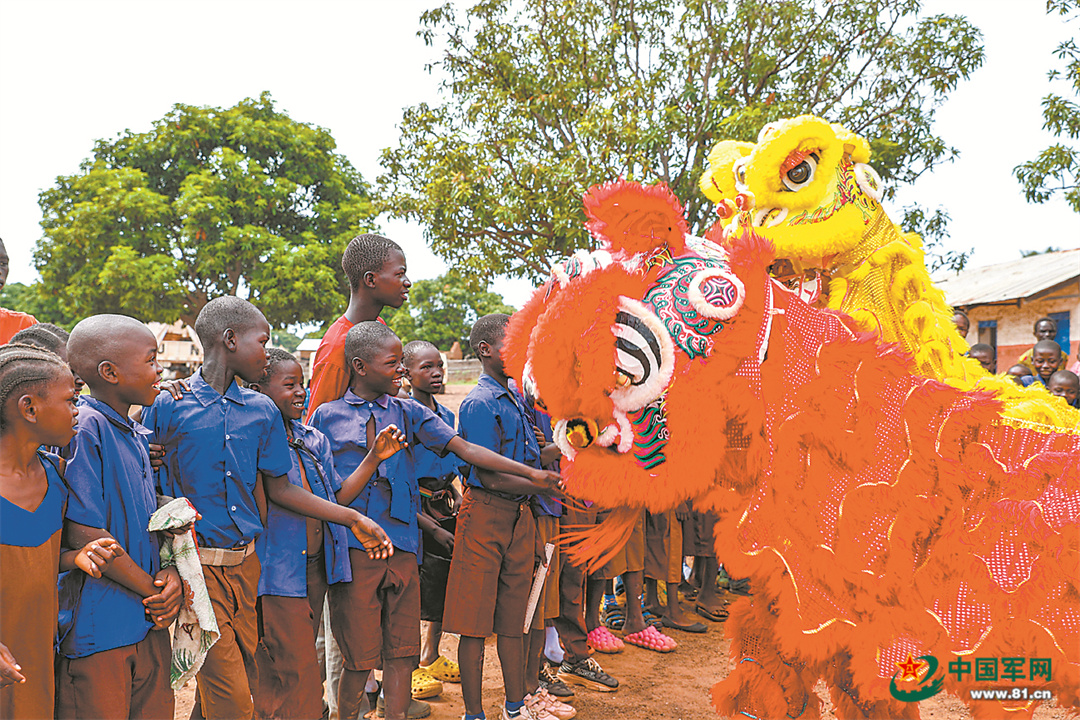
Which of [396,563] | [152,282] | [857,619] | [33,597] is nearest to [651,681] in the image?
[396,563]

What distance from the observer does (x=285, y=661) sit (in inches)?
115

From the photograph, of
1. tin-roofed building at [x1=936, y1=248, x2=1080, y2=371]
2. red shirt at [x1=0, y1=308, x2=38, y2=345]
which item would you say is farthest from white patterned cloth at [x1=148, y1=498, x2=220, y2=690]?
tin-roofed building at [x1=936, y1=248, x2=1080, y2=371]

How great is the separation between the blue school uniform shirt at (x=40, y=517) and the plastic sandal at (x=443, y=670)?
9.22 ft

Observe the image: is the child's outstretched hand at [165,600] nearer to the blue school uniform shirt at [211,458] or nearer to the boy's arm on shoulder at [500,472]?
the blue school uniform shirt at [211,458]

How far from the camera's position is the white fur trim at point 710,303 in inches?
80.7

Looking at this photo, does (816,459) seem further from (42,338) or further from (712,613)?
(712,613)

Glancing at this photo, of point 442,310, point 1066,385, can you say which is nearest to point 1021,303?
point 1066,385

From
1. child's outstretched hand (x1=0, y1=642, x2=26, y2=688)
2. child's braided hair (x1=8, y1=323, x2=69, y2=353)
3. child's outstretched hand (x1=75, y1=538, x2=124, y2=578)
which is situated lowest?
child's outstretched hand (x1=0, y1=642, x2=26, y2=688)

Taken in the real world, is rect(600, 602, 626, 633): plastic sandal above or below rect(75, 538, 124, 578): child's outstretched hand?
below

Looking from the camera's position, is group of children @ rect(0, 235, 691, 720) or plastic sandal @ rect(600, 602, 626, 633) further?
plastic sandal @ rect(600, 602, 626, 633)

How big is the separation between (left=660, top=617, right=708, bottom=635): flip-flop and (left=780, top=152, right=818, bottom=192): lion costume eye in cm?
365

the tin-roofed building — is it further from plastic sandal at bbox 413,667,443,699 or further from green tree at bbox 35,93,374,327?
green tree at bbox 35,93,374,327

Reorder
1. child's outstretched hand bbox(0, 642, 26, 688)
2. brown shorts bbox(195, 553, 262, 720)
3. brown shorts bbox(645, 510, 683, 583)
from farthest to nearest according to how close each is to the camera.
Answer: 1. brown shorts bbox(645, 510, 683, 583)
2. brown shorts bbox(195, 553, 262, 720)
3. child's outstretched hand bbox(0, 642, 26, 688)

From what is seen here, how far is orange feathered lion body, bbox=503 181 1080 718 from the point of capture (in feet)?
6.47
